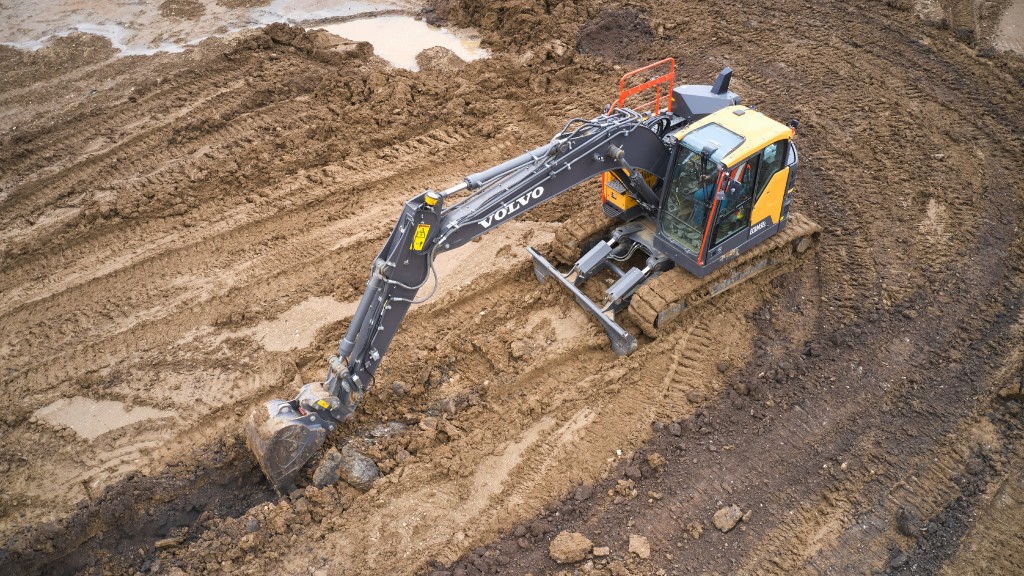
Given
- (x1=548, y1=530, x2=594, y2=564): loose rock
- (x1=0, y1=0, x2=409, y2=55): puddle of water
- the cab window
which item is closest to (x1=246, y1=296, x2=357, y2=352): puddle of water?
(x1=548, y1=530, x2=594, y2=564): loose rock

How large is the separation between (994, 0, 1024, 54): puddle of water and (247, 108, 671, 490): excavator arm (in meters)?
9.00

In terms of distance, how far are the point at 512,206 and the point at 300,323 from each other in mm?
3669

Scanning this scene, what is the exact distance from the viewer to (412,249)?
21.3 feet

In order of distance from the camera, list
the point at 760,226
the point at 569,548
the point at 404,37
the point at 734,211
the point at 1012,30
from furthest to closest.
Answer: the point at 404,37, the point at 1012,30, the point at 760,226, the point at 734,211, the point at 569,548

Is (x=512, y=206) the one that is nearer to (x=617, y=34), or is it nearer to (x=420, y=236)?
(x=420, y=236)

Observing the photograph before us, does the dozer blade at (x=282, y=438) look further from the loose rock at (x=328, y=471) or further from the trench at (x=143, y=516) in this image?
the trench at (x=143, y=516)

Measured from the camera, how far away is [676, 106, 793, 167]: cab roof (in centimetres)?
773

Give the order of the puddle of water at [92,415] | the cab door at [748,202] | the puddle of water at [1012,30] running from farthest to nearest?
the puddle of water at [1012,30]
the puddle of water at [92,415]
the cab door at [748,202]

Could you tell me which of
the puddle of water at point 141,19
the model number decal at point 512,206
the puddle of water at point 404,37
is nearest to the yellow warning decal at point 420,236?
the model number decal at point 512,206

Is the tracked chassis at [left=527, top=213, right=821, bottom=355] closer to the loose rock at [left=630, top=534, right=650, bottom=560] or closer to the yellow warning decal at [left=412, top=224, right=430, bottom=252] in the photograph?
the loose rock at [left=630, top=534, right=650, bottom=560]

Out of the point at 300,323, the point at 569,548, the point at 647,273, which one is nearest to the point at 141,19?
the point at 300,323

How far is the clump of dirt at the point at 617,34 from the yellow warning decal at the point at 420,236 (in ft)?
28.3

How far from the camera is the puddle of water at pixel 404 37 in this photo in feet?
47.3

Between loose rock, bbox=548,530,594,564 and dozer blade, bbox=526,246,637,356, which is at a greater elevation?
dozer blade, bbox=526,246,637,356
